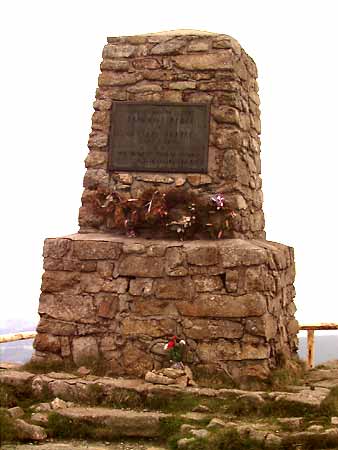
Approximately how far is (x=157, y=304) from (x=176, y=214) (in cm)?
98

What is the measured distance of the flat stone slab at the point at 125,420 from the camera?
19.4 feet

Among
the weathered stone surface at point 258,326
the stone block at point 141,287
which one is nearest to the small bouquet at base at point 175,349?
the stone block at point 141,287

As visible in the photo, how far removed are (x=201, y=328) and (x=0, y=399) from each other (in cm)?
199

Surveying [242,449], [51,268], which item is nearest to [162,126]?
[51,268]

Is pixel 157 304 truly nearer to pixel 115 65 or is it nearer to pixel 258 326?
pixel 258 326

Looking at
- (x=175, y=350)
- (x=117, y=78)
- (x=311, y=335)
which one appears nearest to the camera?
(x=175, y=350)

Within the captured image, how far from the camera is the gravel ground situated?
5.36 meters

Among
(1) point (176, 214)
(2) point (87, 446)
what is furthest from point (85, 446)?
(1) point (176, 214)

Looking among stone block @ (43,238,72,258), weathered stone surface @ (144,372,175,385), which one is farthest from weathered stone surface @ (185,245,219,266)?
stone block @ (43,238,72,258)

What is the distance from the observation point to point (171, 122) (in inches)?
302

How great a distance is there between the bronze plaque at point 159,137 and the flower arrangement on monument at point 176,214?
0.32 metres

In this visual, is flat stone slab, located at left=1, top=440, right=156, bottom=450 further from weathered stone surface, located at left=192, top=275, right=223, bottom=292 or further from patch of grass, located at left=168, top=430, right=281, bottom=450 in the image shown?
weathered stone surface, located at left=192, top=275, right=223, bottom=292

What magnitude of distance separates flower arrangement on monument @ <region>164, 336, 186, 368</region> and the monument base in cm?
9

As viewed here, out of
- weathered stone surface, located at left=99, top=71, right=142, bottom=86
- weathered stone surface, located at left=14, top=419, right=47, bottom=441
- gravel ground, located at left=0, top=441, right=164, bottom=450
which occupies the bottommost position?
gravel ground, located at left=0, top=441, right=164, bottom=450
